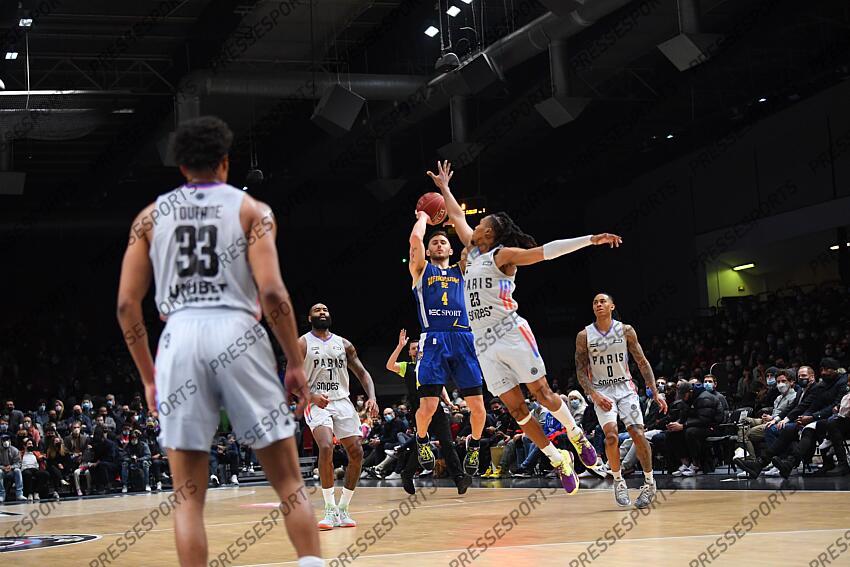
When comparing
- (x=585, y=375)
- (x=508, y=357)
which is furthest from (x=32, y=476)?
(x=508, y=357)

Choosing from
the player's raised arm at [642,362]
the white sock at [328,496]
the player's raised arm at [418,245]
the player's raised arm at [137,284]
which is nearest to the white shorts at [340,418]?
the white sock at [328,496]

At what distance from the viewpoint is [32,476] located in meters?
18.3

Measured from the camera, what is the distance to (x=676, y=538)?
6543mm

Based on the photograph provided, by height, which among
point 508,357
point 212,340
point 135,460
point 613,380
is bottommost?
point 135,460

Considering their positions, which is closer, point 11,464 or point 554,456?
point 554,456

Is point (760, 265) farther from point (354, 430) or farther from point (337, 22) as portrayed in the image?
point (354, 430)

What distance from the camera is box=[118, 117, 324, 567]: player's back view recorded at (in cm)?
360

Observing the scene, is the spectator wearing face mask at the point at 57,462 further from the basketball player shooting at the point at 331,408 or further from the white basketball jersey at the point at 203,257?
the white basketball jersey at the point at 203,257

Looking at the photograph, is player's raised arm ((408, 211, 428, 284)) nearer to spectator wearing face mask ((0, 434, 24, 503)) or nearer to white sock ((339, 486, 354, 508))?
white sock ((339, 486, 354, 508))

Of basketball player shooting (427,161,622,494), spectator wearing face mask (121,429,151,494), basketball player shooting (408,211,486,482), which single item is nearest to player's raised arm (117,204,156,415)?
basketball player shooting (427,161,622,494)

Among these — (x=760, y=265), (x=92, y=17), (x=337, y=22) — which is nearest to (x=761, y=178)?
(x=760, y=265)

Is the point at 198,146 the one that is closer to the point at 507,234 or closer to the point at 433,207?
the point at 507,234

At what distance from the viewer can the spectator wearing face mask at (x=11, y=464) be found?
1806 centimetres

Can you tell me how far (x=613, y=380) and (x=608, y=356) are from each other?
240 millimetres
